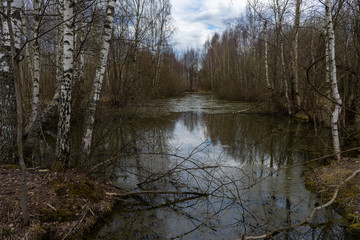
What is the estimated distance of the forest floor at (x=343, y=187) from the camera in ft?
11.7

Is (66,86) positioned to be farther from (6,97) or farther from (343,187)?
(343,187)

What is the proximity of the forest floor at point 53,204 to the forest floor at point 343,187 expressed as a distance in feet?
11.1

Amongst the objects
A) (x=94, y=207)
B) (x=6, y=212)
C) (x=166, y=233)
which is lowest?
(x=166, y=233)

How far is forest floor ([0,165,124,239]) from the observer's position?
9.44ft

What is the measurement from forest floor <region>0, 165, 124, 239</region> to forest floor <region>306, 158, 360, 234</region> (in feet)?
11.1

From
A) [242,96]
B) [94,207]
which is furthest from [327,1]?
[242,96]

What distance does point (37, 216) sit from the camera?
9.96ft

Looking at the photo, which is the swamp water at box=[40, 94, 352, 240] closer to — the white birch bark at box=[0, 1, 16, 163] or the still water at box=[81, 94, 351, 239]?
the still water at box=[81, 94, 351, 239]

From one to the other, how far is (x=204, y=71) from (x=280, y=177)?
141ft

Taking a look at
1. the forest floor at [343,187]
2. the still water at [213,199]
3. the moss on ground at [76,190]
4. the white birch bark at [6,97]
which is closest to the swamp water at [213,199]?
the still water at [213,199]

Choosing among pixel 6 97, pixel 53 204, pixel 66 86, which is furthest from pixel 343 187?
pixel 6 97

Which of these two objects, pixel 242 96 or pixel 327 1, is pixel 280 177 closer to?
pixel 327 1

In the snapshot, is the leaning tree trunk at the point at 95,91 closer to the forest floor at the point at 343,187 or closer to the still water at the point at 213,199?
the still water at the point at 213,199

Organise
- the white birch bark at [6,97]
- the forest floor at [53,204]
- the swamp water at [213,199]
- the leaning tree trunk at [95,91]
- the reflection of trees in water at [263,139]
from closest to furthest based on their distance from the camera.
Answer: the forest floor at [53,204] < the swamp water at [213,199] < the white birch bark at [6,97] < the leaning tree trunk at [95,91] < the reflection of trees in water at [263,139]
